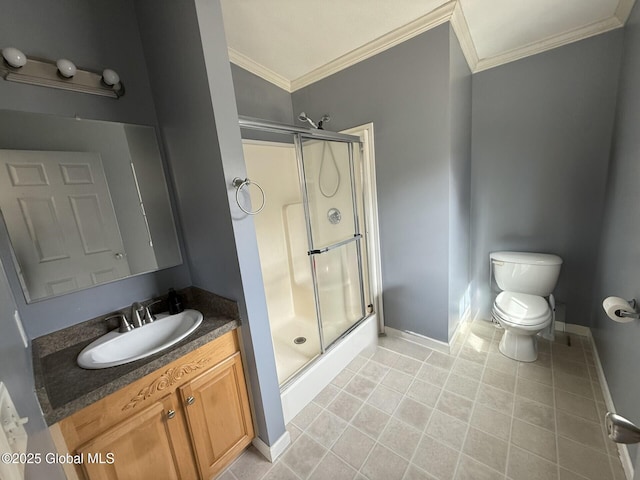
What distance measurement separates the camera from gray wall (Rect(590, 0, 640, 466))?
1.24m

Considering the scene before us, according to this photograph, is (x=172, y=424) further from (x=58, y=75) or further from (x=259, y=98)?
(x=259, y=98)

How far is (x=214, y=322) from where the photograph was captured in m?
1.29

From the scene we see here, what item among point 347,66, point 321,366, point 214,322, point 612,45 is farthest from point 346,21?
point 321,366

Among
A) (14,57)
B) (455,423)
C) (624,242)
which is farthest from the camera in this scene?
(455,423)

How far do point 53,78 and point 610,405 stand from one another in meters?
3.43

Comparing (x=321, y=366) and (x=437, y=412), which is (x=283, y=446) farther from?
(x=437, y=412)

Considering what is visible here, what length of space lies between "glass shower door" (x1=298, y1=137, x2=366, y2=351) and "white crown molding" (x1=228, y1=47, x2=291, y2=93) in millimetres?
861

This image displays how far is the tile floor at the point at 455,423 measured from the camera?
130 cm

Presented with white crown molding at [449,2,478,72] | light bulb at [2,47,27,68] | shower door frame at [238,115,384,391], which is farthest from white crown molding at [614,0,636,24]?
light bulb at [2,47,27,68]

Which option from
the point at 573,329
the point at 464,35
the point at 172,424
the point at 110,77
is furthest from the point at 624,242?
the point at 110,77

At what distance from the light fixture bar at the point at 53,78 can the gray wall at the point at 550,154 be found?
2754 mm

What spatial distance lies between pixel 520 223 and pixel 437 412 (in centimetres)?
177

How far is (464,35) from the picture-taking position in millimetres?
1819

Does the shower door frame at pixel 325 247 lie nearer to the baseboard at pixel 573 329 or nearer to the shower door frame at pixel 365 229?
the shower door frame at pixel 365 229
